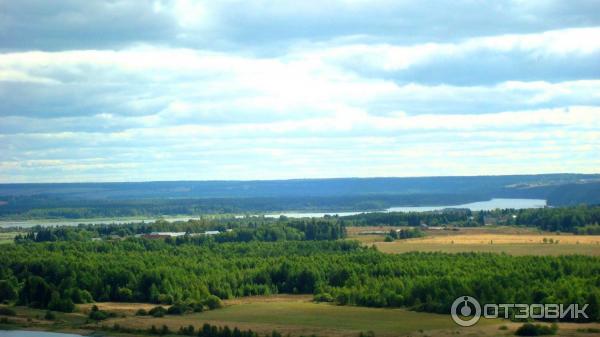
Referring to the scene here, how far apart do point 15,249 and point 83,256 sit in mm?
16465

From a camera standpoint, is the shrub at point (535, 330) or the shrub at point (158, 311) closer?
the shrub at point (535, 330)

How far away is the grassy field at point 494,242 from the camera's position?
124025mm

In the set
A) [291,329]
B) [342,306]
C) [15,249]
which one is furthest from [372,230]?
[291,329]

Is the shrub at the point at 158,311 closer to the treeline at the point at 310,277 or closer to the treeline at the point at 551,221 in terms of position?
the treeline at the point at 310,277

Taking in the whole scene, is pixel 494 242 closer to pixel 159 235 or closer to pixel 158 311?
pixel 159 235

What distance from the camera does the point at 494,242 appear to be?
142m

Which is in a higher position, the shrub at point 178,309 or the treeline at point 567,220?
the treeline at point 567,220

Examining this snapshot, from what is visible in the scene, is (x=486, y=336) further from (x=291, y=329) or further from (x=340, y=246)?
(x=340, y=246)

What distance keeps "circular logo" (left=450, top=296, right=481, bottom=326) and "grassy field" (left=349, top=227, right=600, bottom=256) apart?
117 feet

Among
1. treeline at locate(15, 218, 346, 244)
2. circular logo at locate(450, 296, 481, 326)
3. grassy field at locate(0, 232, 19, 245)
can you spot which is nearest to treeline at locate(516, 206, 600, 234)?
treeline at locate(15, 218, 346, 244)

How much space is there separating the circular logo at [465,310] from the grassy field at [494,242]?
117 ft

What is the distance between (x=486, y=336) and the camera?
223 ft

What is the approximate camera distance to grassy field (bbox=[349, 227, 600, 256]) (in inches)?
4883

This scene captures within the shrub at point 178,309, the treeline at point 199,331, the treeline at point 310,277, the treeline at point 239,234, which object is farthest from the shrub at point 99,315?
the treeline at point 239,234
